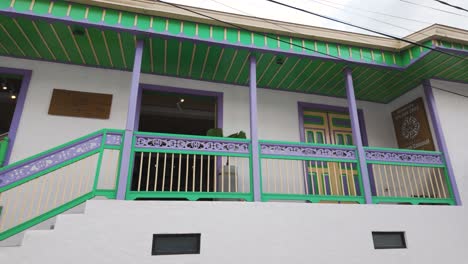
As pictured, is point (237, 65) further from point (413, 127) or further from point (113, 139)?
point (413, 127)

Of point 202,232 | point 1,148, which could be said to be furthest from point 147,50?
point 202,232

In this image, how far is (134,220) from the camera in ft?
11.3

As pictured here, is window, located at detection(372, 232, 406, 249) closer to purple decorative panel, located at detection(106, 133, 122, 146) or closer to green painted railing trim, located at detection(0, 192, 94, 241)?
purple decorative panel, located at detection(106, 133, 122, 146)

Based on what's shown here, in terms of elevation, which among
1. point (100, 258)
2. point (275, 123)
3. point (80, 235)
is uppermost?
point (275, 123)

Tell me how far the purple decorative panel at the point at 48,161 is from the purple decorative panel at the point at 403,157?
165 inches

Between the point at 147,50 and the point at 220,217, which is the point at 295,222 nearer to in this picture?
the point at 220,217

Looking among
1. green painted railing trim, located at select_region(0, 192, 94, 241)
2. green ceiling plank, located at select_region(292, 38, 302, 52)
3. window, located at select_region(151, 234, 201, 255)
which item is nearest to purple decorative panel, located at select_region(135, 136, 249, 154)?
green painted railing trim, located at select_region(0, 192, 94, 241)

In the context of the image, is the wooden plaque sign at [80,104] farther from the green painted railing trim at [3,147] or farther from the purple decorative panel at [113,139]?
the purple decorative panel at [113,139]

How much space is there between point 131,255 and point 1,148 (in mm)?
2991

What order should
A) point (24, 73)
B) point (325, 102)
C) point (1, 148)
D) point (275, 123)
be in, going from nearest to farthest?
point (1, 148) → point (24, 73) → point (275, 123) → point (325, 102)

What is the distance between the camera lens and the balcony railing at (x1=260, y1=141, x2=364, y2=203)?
4500mm

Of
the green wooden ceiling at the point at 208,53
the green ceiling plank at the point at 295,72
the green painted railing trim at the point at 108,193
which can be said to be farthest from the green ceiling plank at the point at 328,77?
the green painted railing trim at the point at 108,193

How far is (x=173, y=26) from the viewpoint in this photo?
4.42 m

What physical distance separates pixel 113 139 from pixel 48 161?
790mm
